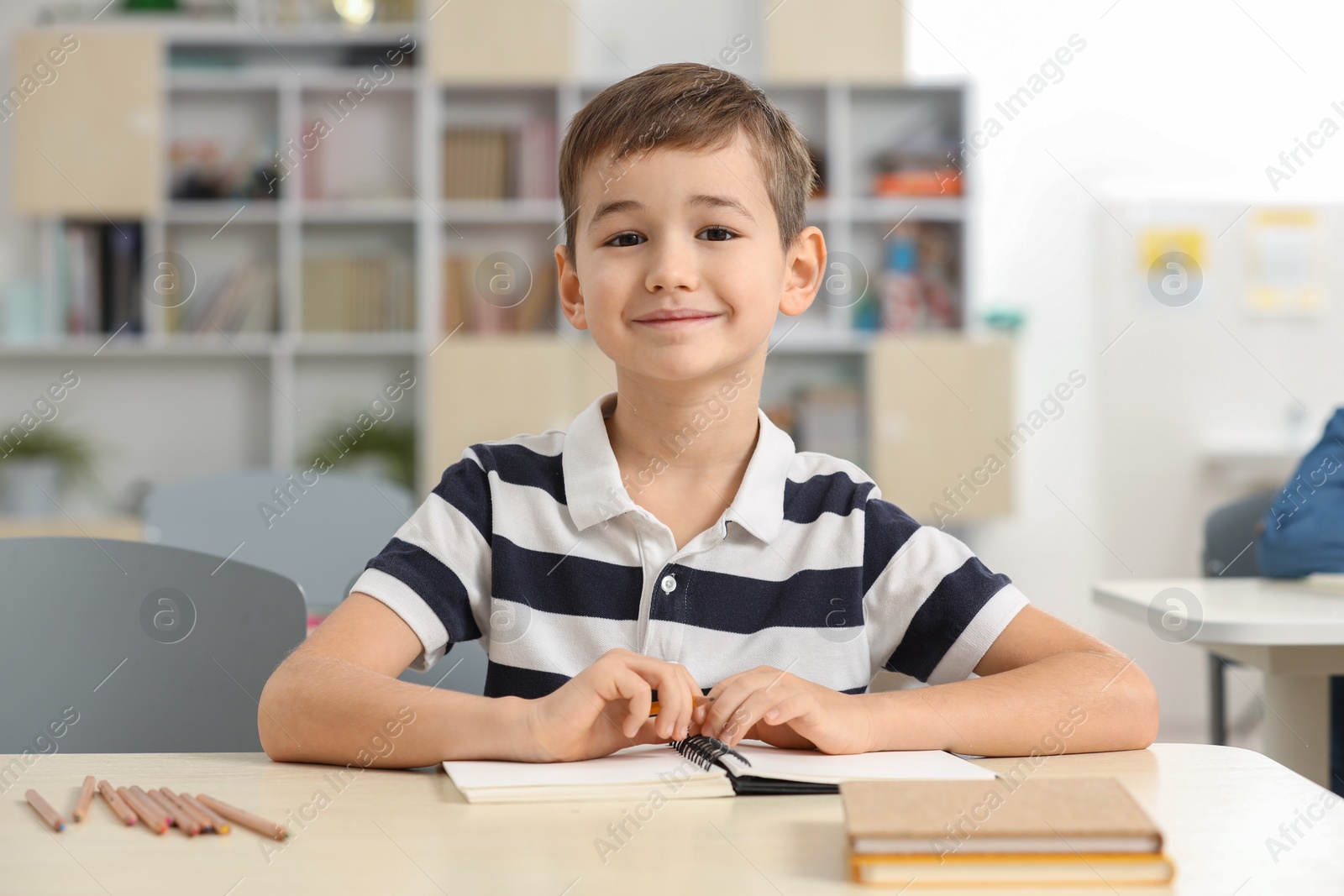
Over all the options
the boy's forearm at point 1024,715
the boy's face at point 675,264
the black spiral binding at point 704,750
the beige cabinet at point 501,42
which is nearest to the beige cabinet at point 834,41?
the beige cabinet at point 501,42

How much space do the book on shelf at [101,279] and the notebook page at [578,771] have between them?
3.48 metres

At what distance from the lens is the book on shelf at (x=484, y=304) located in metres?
3.91

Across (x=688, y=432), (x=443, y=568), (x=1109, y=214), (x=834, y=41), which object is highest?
(x=834, y=41)

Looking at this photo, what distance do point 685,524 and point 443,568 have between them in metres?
0.23

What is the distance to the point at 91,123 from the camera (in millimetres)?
3805

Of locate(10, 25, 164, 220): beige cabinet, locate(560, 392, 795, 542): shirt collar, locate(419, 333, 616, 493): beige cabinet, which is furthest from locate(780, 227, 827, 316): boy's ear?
locate(10, 25, 164, 220): beige cabinet

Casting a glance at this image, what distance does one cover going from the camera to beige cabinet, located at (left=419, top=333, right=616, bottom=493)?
3.79m

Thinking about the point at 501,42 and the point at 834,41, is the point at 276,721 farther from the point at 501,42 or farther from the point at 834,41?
the point at 834,41

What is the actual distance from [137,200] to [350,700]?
3340 millimetres

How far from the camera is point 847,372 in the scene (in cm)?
411

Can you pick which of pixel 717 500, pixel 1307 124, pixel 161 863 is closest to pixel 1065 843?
pixel 161 863

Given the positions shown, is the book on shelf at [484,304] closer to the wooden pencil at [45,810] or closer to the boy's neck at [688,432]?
the boy's neck at [688,432]

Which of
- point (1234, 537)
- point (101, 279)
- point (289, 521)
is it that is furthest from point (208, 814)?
point (101, 279)

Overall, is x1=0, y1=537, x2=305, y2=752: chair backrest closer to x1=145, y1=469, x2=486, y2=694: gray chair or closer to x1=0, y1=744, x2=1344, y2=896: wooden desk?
Result: x1=0, y1=744, x2=1344, y2=896: wooden desk
